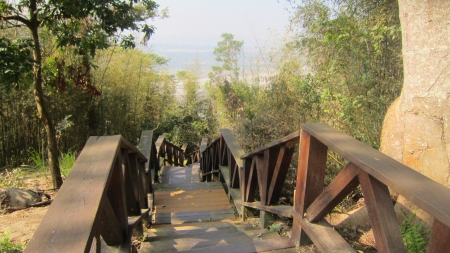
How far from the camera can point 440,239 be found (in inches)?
41.4

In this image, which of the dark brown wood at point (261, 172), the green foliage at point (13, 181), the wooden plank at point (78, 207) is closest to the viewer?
the wooden plank at point (78, 207)

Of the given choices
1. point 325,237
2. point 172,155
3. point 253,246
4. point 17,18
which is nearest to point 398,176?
point 325,237

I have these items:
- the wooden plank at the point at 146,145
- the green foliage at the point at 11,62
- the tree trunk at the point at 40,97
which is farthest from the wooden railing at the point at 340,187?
the tree trunk at the point at 40,97

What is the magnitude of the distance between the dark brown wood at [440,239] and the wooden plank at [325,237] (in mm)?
552

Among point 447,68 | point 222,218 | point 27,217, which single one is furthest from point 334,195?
point 27,217

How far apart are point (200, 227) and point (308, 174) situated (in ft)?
4.60

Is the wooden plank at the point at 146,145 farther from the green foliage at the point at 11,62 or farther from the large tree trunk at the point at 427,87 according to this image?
the large tree trunk at the point at 427,87

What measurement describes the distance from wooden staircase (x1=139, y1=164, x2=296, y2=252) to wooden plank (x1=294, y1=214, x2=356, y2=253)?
23 centimetres

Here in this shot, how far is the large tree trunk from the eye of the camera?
2070mm

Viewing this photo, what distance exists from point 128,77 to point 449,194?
8026mm

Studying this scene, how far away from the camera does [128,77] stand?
8273 millimetres

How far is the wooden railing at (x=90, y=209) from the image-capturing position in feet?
3.16

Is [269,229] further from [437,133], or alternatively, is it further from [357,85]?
[357,85]

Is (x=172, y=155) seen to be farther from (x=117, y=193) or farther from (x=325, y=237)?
(x=325, y=237)
